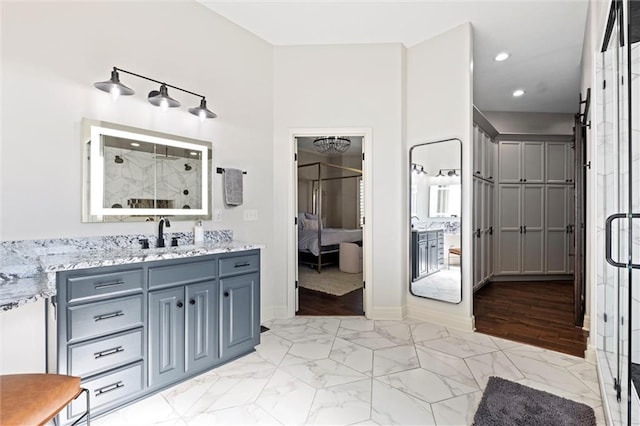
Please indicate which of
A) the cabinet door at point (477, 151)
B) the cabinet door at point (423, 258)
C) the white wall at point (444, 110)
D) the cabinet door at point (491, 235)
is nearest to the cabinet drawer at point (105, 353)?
the white wall at point (444, 110)

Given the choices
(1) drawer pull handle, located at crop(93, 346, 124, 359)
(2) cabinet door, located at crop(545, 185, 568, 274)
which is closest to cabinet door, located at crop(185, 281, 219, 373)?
(1) drawer pull handle, located at crop(93, 346, 124, 359)

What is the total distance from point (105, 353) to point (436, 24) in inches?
153

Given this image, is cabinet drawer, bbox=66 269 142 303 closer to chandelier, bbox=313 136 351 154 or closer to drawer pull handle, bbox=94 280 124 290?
drawer pull handle, bbox=94 280 124 290

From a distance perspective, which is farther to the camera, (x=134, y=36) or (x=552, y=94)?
(x=552, y=94)

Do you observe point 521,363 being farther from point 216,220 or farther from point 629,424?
point 216,220

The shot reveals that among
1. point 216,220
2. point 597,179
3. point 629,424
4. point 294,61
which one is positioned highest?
point 294,61

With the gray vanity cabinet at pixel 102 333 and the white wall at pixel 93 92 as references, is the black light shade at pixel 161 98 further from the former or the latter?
the gray vanity cabinet at pixel 102 333

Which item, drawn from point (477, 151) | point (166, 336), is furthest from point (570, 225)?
point (166, 336)

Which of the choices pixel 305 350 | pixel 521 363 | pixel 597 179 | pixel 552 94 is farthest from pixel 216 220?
pixel 552 94

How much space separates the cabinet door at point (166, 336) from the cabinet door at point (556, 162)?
19.3ft

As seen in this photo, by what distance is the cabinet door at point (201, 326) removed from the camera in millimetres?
2105

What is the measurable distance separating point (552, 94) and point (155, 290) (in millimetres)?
5920

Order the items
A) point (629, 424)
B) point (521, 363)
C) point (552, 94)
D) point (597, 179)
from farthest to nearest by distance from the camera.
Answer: point (552, 94), point (521, 363), point (597, 179), point (629, 424)

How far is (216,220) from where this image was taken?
2873 mm
